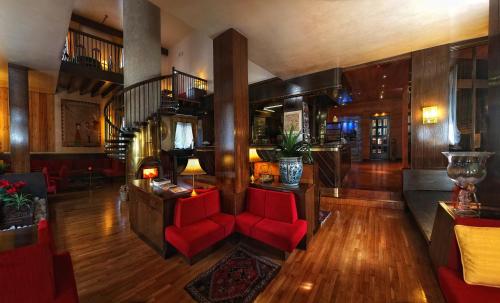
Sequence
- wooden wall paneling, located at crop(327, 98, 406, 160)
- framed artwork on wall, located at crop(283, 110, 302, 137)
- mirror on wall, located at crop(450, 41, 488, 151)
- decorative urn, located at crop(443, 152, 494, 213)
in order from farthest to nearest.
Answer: wooden wall paneling, located at crop(327, 98, 406, 160) → framed artwork on wall, located at crop(283, 110, 302, 137) → mirror on wall, located at crop(450, 41, 488, 151) → decorative urn, located at crop(443, 152, 494, 213)

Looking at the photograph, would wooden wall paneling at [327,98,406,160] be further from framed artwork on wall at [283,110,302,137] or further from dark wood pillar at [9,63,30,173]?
dark wood pillar at [9,63,30,173]

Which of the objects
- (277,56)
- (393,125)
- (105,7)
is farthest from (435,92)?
(105,7)

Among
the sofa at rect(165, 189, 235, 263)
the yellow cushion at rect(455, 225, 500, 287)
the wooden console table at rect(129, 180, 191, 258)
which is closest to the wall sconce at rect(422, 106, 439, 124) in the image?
the yellow cushion at rect(455, 225, 500, 287)

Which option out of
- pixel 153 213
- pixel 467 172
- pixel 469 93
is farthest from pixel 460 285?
pixel 469 93

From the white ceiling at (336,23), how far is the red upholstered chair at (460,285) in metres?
2.61

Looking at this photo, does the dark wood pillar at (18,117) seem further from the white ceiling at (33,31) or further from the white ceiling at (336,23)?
the white ceiling at (336,23)

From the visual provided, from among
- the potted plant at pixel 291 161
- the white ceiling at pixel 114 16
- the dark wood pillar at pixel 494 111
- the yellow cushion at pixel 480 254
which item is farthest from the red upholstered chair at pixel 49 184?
the dark wood pillar at pixel 494 111

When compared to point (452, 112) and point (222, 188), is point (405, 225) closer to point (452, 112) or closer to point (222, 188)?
point (452, 112)

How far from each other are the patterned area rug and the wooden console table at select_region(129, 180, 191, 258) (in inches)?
27.9

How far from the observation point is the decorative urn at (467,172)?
176 cm

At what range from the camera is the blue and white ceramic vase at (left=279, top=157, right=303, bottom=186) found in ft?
9.46

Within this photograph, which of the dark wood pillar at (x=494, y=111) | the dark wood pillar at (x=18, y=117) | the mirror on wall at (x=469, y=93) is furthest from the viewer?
the dark wood pillar at (x=18, y=117)

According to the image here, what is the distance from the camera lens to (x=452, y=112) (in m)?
3.99

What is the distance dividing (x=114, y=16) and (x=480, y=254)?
37.7 feet
